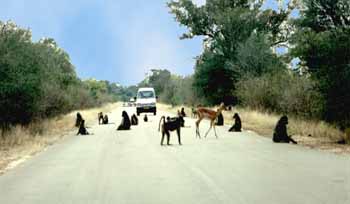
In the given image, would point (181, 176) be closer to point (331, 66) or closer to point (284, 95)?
point (331, 66)

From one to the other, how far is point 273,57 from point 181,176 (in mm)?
43999

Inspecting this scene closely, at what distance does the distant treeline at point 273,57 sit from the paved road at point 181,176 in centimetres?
421

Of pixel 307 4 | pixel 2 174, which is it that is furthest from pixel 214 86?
pixel 2 174

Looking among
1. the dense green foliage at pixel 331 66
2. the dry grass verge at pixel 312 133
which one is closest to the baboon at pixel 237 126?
the dry grass verge at pixel 312 133

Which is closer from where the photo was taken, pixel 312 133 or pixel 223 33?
pixel 312 133

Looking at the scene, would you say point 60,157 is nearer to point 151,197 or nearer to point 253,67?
point 151,197

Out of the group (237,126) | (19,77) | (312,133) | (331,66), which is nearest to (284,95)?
(237,126)

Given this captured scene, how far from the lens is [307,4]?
112ft

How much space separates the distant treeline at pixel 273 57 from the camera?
2366 cm

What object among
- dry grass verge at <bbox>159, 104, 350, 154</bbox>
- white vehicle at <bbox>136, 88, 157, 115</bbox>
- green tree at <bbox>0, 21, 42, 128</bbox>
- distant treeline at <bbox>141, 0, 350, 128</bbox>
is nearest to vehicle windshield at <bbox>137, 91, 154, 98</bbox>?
white vehicle at <bbox>136, 88, 157, 115</bbox>

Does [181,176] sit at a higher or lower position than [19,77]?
lower

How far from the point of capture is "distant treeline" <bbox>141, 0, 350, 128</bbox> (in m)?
23.7

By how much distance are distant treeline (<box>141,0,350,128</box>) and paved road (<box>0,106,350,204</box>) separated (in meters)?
4.21

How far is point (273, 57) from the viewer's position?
2195 inches
